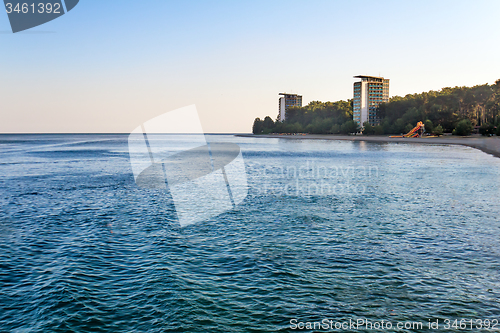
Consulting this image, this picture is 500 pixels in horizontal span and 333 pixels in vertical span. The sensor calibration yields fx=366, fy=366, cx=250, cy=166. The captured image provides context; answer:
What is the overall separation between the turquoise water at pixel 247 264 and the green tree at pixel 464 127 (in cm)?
11446

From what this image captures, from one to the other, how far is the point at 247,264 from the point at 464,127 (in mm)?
133120

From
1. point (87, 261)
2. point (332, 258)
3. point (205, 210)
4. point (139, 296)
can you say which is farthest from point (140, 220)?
point (332, 258)

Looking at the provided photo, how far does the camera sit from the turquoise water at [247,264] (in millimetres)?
9281

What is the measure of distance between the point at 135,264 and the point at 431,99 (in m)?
165

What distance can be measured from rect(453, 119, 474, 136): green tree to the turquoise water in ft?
376

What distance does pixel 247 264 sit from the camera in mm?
12586

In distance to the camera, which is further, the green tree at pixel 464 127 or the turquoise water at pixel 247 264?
the green tree at pixel 464 127
